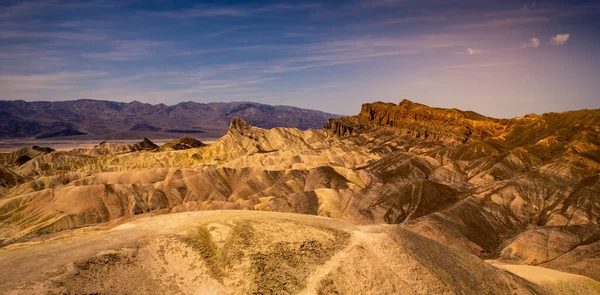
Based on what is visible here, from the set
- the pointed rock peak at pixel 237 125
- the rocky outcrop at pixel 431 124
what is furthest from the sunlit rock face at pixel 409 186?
the pointed rock peak at pixel 237 125

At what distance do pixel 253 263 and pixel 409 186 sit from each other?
7715cm

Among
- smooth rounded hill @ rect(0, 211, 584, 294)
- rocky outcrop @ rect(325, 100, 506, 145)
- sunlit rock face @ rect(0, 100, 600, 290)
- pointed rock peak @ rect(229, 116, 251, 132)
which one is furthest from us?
pointed rock peak @ rect(229, 116, 251, 132)

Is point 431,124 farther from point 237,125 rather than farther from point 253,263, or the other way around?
point 253,263

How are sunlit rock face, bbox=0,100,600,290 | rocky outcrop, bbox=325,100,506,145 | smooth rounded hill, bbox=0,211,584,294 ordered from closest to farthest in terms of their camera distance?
1. smooth rounded hill, bbox=0,211,584,294
2. sunlit rock face, bbox=0,100,600,290
3. rocky outcrop, bbox=325,100,506,145

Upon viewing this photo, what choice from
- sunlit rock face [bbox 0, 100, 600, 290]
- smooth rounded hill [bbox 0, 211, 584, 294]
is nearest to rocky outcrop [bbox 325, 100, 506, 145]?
sunlit rock face [bbox 0, 100, 600, 290]

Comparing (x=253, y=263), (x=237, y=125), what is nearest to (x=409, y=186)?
(x=253, y=263)

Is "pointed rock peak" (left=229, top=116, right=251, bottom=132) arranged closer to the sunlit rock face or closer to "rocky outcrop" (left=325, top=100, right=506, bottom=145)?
→ the sunlit rock face

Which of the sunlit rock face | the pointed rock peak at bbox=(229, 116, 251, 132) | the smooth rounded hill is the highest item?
the pointed rock peak at bbox=(229, 116, 251, 132)

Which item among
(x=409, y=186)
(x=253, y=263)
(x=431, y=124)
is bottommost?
(x=409, y=186)

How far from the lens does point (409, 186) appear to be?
9900 centimetres

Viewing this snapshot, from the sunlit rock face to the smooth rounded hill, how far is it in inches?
1157

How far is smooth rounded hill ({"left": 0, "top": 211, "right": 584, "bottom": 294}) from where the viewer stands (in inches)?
1113

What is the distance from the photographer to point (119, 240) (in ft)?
108

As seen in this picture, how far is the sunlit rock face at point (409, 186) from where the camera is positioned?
73562 millimetres
